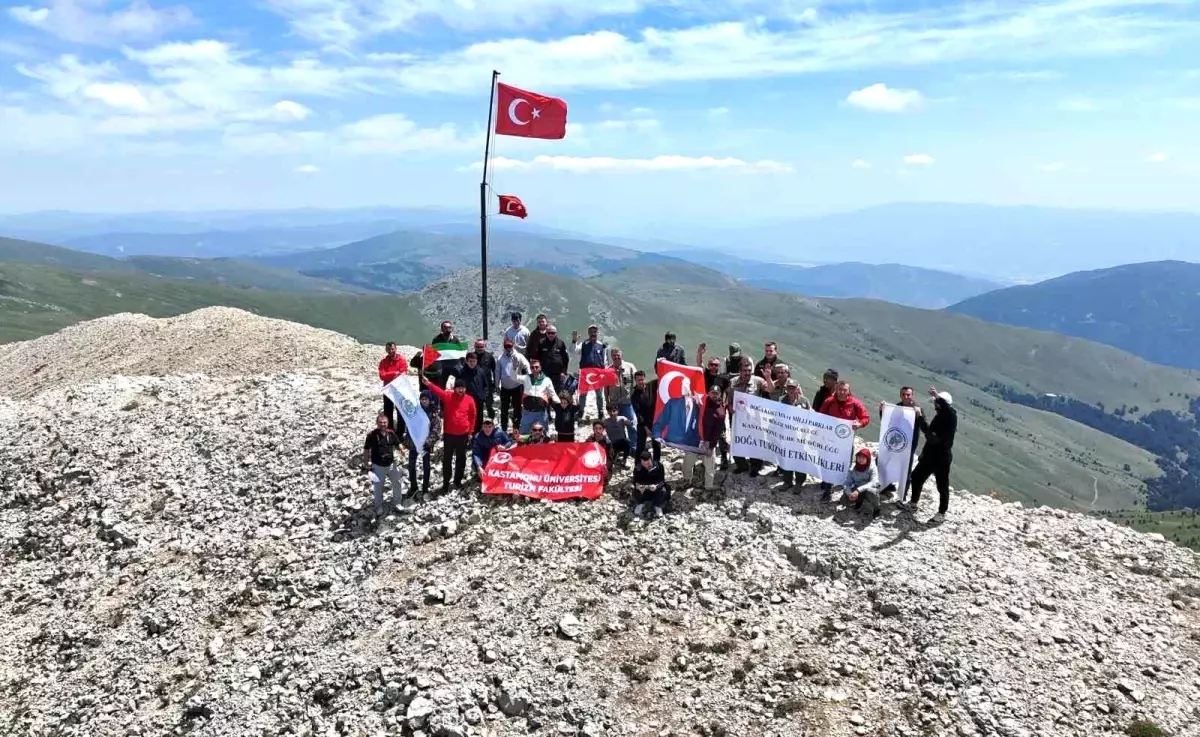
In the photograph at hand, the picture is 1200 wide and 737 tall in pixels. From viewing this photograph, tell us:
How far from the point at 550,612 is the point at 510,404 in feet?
28.1

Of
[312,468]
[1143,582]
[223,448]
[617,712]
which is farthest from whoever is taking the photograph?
[223,448]

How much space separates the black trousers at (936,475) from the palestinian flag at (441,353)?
544 inches

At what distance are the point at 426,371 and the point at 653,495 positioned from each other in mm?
9237

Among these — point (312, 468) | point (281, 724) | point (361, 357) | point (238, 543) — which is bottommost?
point (281, 724)

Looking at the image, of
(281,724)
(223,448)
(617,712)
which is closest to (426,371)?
(223,448)

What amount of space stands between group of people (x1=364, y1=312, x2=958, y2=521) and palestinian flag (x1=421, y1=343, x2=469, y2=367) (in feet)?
1.00

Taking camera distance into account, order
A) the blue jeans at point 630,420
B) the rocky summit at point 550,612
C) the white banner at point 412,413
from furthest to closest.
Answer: the blue jeans at point 630,420
the white banner at point 412,413
the rocky summit at point 550,612

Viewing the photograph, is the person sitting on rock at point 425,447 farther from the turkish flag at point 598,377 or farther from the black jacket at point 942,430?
the black jacket at point 942,430

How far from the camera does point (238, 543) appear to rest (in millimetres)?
18453

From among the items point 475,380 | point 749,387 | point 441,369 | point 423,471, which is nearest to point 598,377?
point 475,380

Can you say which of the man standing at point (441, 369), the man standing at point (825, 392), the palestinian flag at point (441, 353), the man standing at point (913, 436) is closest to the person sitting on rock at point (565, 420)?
the man standing at point (441, 369)

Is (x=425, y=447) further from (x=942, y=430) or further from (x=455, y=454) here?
(x=942, y=430)

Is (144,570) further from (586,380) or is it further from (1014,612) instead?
(1014,612)

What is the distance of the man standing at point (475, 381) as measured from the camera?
19.2 meters
